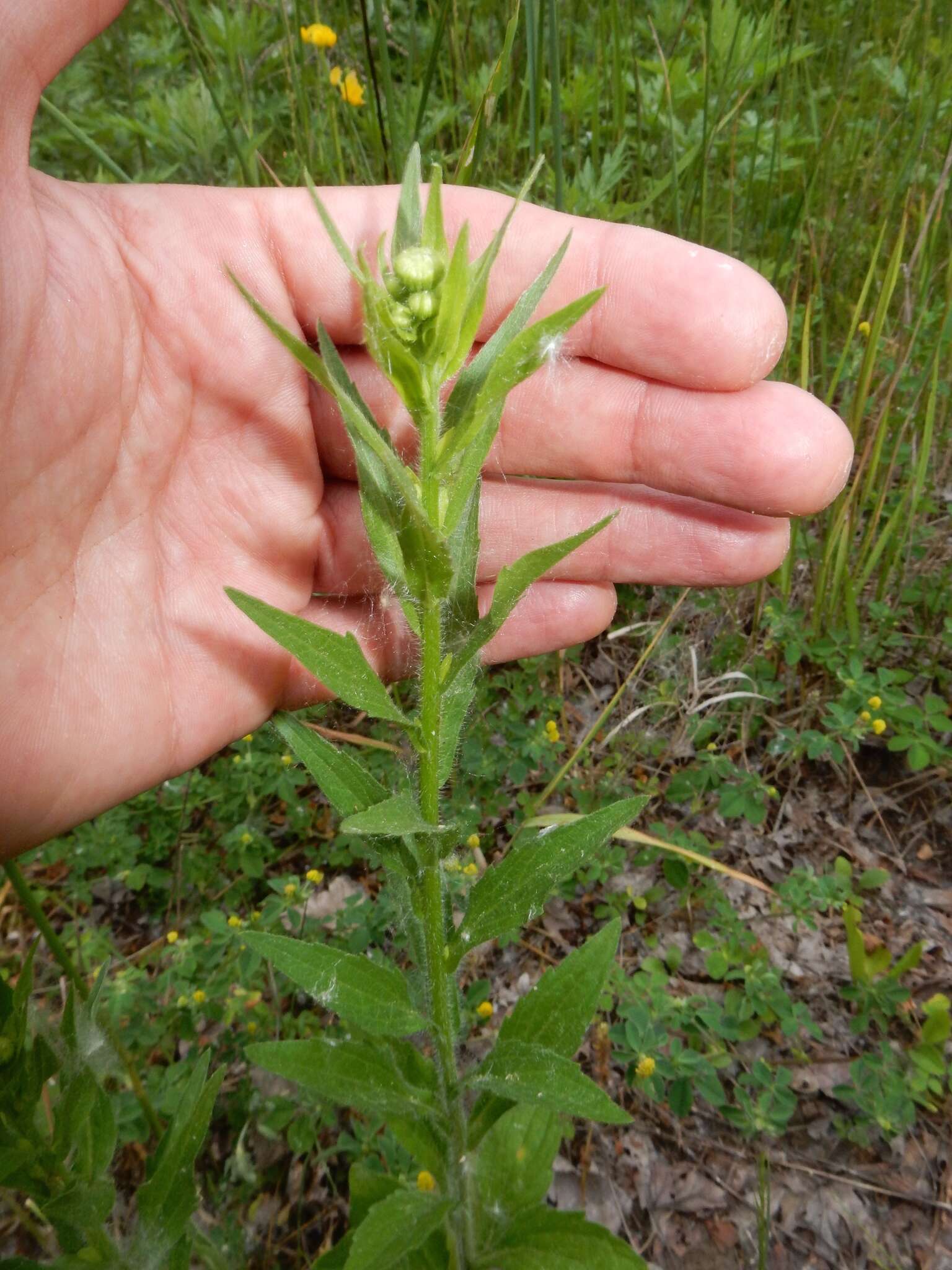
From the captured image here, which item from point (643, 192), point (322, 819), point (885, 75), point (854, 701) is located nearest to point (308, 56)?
point (643, 192)

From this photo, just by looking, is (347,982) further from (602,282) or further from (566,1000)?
(602,282)

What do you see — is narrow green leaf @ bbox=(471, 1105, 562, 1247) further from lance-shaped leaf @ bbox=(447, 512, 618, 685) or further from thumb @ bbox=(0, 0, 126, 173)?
thumb @ bbox=(0, 0, 126, 173)

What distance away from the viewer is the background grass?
7.25ft

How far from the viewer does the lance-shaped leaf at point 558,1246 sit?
57.1 inches

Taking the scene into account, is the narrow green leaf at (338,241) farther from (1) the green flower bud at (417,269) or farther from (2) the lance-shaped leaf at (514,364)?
(2) the lance-shaped leaf at (514,364)

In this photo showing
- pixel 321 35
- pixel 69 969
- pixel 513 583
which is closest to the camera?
pixel 513 583

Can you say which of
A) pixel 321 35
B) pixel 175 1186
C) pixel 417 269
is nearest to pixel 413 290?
pixel 417 269

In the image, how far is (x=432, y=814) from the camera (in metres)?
1.38

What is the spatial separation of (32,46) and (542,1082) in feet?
5.91

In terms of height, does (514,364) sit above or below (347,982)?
above

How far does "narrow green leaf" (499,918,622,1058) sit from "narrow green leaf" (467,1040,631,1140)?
10cm

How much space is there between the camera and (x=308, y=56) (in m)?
3.60

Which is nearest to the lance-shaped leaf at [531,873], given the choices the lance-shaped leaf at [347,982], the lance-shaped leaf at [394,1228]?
the lance-shaped leaf at [347,982]

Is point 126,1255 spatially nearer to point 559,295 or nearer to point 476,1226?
point 476,1226
